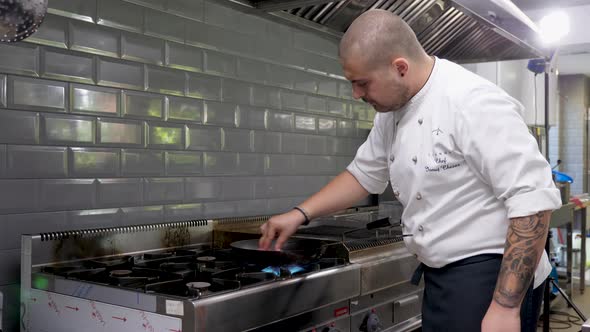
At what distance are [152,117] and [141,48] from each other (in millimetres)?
248

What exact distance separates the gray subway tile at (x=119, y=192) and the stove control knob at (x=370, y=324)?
2.93 ft

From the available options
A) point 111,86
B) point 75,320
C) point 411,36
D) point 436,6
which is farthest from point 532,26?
point 75,320

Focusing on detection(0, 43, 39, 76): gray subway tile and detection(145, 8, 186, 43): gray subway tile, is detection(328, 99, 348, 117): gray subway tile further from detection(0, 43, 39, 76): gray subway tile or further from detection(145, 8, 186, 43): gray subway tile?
detection(0, 43, 39, 76): gray subway tile

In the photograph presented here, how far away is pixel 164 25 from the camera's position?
2.20 m

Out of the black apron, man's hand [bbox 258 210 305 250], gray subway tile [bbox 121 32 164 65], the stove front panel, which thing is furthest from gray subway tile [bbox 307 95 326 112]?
the stove front panel

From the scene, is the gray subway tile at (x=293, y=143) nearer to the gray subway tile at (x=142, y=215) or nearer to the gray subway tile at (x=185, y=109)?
the gray subway tile at (x=185, y=109)

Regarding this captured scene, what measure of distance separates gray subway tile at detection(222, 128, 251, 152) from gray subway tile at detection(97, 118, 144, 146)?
0.46 m

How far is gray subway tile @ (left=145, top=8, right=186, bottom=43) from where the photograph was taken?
214cm

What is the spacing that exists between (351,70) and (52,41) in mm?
966

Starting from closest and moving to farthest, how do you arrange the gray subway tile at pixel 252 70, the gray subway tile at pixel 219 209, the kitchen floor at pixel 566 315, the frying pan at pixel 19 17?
the frying pan at pixel 19 17, the gray subway tile at pixel 219 209, the gray subway tile at pixel 252 70, the kitchen floor at pixel 566 315

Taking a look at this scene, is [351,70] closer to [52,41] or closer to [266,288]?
[266,288]

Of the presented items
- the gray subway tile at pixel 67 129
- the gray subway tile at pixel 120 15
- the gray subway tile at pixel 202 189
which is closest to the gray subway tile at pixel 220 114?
the gray subway tile at pixel 202 189

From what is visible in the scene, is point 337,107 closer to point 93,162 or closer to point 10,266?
point 93,162

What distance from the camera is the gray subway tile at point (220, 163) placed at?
2420 mm
